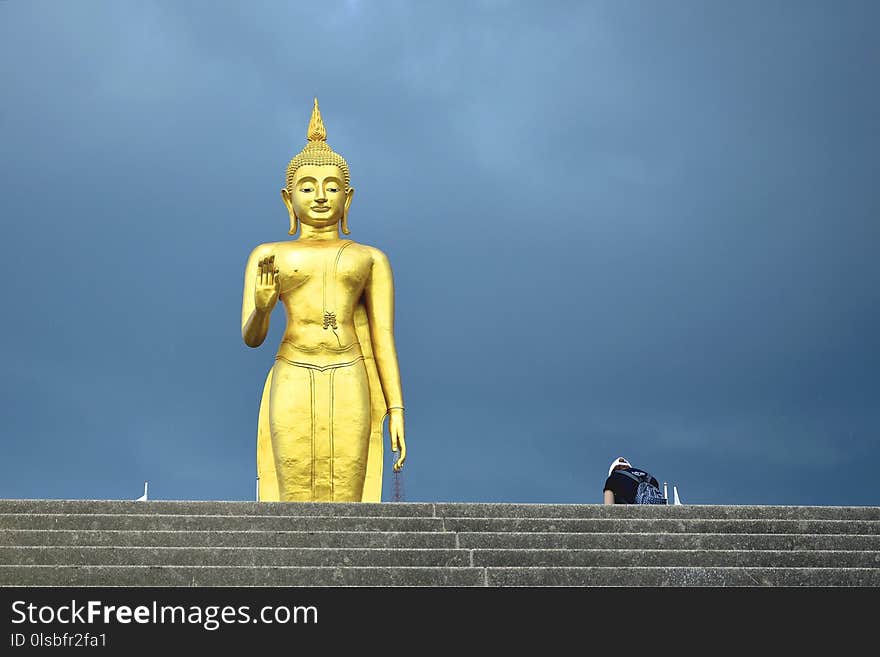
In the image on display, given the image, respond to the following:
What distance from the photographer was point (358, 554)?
9.29 m

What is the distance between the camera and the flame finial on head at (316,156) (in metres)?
14.4

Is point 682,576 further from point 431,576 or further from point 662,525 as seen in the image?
point 431,576

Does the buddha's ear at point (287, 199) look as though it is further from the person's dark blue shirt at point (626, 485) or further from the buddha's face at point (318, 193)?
the person's dark blue shirt at point (626, 485)

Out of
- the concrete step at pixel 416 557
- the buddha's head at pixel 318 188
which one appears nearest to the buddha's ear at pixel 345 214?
the buddha's head at pixel 318 188

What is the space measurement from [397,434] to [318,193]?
2.58m

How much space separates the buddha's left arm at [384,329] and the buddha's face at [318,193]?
0.60m

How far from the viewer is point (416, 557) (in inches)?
367

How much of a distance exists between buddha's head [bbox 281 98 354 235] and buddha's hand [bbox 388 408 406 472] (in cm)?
204
